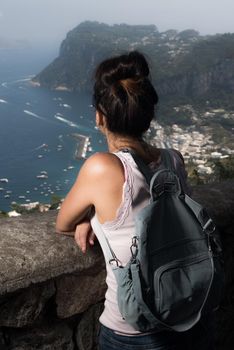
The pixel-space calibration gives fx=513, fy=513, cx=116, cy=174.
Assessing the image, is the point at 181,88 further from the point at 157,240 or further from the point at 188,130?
the point at 157,240

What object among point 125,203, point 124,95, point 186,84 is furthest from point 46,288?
point 186,84

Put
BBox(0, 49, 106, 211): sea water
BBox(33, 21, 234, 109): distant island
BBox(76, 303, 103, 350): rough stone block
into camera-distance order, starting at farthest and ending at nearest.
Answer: BBox(33, 21, 234, 109): distant island → BBox(0, 49, 106, 211): sea water → BBox(76, 303, 103, 350): rough stone block

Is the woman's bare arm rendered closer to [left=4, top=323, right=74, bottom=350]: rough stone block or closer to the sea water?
[left=4, top=323, right=74, bottom=350]: rough stone block

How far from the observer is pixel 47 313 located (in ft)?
5.47

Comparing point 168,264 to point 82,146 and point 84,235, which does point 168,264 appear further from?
point 82,146

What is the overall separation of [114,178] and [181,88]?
77.1 metres

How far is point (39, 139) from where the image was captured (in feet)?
186

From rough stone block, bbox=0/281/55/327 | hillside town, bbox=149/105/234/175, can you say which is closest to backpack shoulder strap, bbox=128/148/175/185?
rough stone block, bbox=0/281/55/327

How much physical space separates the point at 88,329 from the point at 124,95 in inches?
33.6

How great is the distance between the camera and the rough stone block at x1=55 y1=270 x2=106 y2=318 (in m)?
1.66

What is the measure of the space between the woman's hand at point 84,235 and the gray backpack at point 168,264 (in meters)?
0.17

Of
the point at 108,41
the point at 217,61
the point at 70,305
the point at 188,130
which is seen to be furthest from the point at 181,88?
the point at 70,305

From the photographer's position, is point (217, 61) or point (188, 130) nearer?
point (188, 130)

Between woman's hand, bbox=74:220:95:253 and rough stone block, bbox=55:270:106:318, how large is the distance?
0.13 metres
